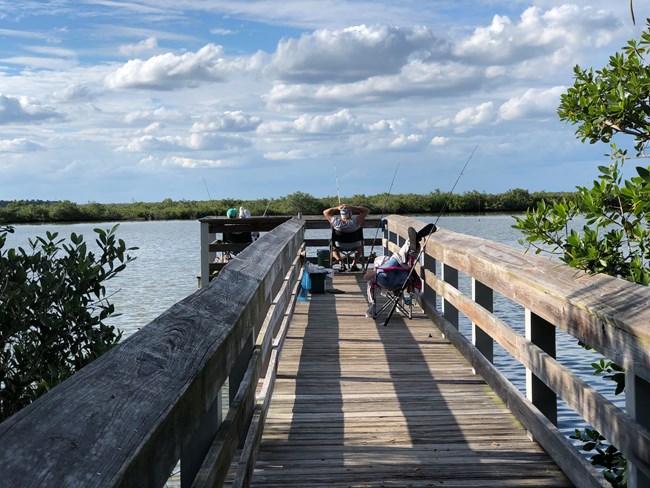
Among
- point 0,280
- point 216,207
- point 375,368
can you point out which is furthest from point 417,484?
point 216,207

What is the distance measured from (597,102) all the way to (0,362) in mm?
3990

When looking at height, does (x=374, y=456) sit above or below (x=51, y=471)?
below

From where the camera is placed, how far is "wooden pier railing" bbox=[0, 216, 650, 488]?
1259 mm

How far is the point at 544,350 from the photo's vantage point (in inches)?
154

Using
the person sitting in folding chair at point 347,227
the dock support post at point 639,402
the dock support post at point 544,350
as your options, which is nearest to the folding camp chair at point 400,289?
the dock support post at point 544,350

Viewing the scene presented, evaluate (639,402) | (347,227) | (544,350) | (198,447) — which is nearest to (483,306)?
(544,350)

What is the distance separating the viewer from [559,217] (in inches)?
168

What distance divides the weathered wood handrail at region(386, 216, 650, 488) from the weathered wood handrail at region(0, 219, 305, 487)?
1.31 metres

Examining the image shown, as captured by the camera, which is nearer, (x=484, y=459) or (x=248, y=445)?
(x=248, y=445)

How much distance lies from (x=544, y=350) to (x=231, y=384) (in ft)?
5.32

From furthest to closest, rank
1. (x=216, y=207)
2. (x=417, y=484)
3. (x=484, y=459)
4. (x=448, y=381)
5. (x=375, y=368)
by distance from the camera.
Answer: (x=216, y=207), (x=375, y=368), (x=448, y=381), (x=484, y=459), (x=417, y=484)

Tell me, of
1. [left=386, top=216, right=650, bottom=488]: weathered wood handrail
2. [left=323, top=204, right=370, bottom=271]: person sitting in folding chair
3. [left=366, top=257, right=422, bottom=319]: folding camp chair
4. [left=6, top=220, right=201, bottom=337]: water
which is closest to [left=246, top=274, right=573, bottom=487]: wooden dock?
[left=386, top=216, right=650, bottom=488]: weathered wood handrail

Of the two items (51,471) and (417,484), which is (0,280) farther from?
(51,471)

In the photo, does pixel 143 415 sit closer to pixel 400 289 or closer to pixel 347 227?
pixel 400 289
